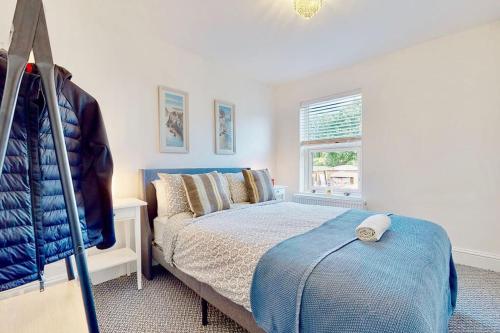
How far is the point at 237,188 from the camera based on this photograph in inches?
111

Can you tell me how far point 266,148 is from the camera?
160 inches

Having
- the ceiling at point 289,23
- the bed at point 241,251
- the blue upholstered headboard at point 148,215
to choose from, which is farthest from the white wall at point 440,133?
the blue upholstered headboard at point 148,215

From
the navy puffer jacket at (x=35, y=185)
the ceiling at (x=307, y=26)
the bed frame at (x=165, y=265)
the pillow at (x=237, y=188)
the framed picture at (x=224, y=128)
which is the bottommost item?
the bed frame at (x=165, y=265)

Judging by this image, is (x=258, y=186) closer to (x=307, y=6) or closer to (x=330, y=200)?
(x=330, y=200)

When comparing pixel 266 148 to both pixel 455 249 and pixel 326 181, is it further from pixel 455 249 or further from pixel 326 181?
pixel 455 249

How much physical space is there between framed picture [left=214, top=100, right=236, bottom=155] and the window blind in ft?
3.94

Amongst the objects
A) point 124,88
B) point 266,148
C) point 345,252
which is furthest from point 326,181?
point 124,88

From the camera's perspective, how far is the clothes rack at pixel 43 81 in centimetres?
51

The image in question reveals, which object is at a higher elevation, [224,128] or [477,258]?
[224,128]

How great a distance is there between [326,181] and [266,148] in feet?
3.66

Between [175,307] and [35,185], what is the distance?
5.19 feet

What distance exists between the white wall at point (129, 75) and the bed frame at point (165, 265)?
15 centimetres

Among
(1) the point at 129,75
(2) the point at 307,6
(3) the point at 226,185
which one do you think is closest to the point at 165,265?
(3) the point at 226,185

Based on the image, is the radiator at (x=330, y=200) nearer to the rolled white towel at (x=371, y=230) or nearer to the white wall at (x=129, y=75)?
the white wall at (x=129, y=75)
